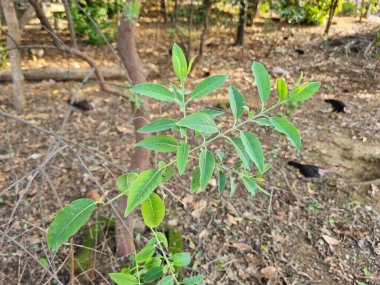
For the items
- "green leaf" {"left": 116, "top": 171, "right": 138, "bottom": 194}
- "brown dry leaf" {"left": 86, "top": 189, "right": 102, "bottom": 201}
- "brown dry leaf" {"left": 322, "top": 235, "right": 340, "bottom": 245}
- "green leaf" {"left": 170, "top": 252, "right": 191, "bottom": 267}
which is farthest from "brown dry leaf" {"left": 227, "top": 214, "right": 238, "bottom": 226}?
"green leaf" {"left": 116, "top": 171, "right": 138, "bottom": 194}

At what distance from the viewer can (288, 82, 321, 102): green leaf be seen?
641 millimetres

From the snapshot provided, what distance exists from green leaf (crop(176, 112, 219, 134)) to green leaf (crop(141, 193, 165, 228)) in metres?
0.16

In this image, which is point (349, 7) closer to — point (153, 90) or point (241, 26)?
point (241, 26)

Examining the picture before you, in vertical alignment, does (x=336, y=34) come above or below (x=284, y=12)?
below

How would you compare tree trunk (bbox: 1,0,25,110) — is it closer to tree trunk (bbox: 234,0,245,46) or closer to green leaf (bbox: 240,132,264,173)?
green leaf (bbox: 240,132,264,173)

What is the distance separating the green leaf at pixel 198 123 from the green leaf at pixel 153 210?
0.16 m

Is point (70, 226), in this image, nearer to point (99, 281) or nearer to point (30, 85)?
point (99, 281)

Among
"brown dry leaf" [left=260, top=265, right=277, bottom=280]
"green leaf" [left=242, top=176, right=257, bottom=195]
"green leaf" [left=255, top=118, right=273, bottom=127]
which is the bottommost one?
"brown dry leaf" [left=260, top=265, right=277, bottom=280]

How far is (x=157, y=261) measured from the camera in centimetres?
92

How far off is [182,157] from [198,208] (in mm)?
2156

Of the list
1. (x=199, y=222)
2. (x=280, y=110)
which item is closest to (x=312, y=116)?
(x=280, y=110)

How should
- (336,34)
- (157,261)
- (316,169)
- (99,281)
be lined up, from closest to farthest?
(157,261)
(99,281)
(316,169)
(336,34)

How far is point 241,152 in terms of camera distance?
2.05 feet

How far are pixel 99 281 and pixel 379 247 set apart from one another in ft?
6.44
